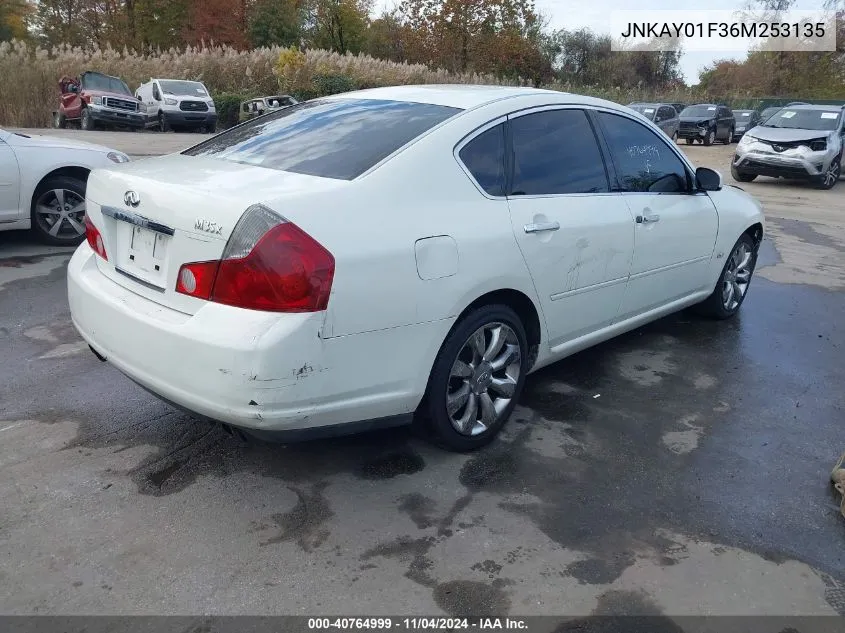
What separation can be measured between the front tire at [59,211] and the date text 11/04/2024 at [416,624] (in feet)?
19.2

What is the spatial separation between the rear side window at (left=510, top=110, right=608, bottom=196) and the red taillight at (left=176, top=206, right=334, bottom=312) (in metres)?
1.26

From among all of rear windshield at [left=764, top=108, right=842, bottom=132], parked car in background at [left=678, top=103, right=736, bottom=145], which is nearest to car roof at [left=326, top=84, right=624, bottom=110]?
rear windshield at [left=764, top=108, right=842, bottom=132]

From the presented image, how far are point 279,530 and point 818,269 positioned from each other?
6919 mm

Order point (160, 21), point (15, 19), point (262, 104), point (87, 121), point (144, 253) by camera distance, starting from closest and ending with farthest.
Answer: point (144, 253) < point (87, 121) < point (262, 104) < point (160, 21) < point (15, 19)

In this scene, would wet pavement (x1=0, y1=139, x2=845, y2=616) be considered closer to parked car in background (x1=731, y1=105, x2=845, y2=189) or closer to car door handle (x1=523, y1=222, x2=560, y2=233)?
car door handle (x1=523, y1=222, x2=560, y2=233)

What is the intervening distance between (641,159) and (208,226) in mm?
2817

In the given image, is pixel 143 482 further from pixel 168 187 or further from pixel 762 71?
pixel 762 71

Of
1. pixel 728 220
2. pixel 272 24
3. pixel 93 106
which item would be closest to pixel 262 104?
pixel 93 106

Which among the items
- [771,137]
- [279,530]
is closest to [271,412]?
[279,530]

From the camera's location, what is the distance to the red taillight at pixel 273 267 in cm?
262

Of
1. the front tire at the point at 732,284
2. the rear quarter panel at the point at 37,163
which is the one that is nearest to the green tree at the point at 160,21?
the rear quarter panel at the point at 37,163

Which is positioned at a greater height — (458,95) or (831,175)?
(458,95)

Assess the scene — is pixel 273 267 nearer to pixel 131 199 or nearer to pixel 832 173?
pixel 131 199

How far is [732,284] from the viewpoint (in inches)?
224
